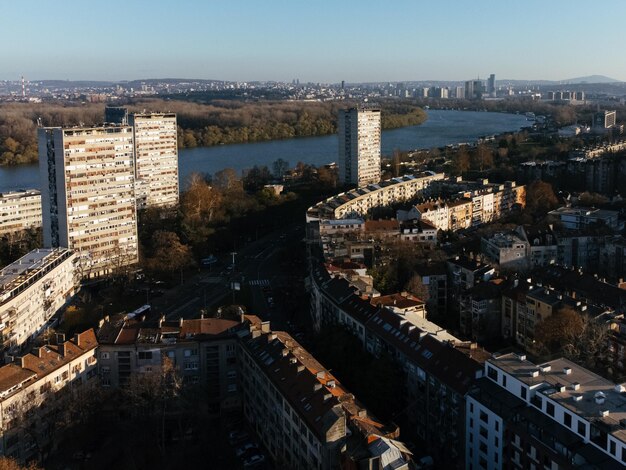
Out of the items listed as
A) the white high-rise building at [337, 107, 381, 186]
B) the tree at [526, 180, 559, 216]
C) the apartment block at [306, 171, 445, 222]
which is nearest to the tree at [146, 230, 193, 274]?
the apartment block at [306, 171, 445, 222]

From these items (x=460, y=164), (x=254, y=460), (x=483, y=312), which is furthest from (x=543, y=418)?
(x=460, y=164)

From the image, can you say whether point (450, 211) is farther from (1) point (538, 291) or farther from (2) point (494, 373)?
(2) point (494, 373)

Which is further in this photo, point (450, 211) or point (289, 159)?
point (289, 159)

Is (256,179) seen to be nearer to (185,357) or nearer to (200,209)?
(200,209)

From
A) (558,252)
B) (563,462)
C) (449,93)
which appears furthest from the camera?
(449,93)

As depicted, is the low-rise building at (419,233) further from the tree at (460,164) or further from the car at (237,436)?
the tree at (460,164)

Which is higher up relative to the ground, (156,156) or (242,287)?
(156,156)

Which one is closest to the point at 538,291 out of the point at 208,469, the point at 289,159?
the point at 208,469
